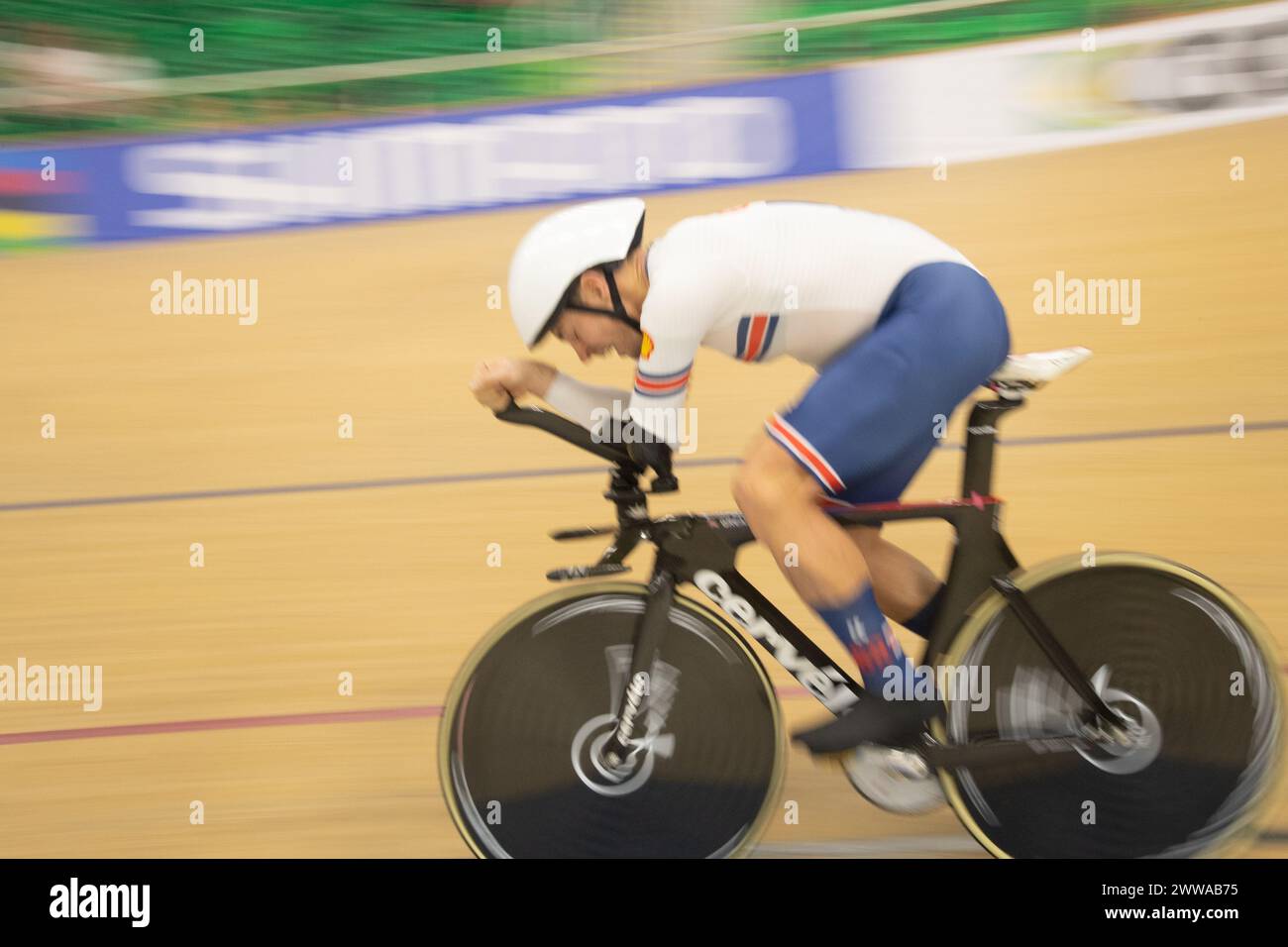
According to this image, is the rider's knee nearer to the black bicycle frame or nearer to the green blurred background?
the black bicycle frame

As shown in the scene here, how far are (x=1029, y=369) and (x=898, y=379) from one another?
0.21m

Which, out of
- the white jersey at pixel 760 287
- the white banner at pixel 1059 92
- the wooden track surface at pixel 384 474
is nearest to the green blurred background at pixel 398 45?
the white banner at pixel 1059 92

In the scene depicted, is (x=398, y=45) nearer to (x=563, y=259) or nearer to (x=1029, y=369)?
(x=563, y=259)

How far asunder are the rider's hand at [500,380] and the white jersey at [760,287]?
2.1 inches

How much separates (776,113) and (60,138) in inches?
94.1

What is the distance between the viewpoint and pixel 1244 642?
1707mm

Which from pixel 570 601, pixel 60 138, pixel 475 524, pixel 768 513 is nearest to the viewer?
pixel 768 513

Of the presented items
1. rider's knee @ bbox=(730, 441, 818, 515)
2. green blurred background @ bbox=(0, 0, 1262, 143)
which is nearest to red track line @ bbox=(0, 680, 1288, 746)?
rider's knee @ bbox=(730, 441, 818, 515)

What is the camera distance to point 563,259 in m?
1.62

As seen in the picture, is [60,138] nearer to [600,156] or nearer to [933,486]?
[600,156]

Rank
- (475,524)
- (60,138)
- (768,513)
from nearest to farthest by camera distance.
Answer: (768,513) < (475,524) < (60,138)

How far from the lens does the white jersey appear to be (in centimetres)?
159

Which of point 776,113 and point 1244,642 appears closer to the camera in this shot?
point 1244,642

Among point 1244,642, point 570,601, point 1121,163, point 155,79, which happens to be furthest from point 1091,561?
point 155,79
